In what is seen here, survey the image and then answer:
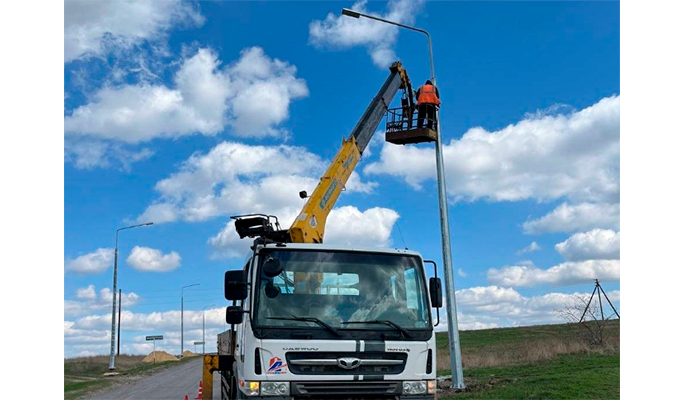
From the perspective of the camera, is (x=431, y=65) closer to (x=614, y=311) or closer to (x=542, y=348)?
(x=542, y=348)

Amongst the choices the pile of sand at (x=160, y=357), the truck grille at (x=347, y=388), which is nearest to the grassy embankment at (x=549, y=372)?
the truck grille at (x=347, y=388)

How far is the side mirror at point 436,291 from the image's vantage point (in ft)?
30.5

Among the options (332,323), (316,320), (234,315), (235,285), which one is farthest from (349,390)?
(235,285)

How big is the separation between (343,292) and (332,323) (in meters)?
0.45

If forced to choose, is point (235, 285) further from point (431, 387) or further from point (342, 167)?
point (342, 167)

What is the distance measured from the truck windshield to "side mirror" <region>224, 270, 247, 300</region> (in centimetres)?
19

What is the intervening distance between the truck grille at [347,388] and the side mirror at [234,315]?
42.1 inches

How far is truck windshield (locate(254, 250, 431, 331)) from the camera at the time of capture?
28.3 feet

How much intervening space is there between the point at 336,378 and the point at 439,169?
10.9 metres

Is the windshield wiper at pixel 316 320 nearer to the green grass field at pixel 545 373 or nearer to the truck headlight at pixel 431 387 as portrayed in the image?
the truck headlight at pixel 431 387

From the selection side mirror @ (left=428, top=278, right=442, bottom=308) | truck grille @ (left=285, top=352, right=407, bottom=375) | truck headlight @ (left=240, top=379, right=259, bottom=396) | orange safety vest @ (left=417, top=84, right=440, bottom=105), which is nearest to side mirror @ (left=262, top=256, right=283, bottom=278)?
truck grille @ (left=285, top=352, right=407, bottom=375)

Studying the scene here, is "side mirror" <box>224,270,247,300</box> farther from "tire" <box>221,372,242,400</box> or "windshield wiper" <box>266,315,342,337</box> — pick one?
"tire" <box>221,372,242,400</box>

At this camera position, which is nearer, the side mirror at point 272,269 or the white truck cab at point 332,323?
the white truck cab at point 332,323

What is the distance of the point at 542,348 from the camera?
27844mm
